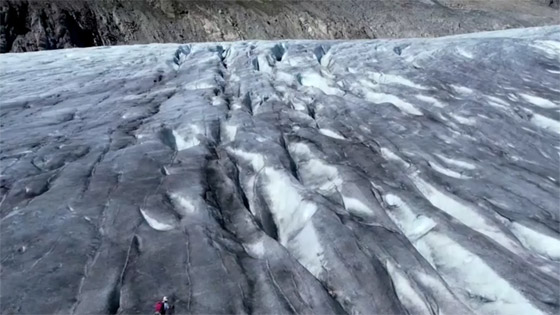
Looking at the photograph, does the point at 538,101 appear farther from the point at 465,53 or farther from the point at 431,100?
the point at 465,53

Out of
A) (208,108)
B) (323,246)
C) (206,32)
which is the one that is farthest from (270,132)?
(206,32)

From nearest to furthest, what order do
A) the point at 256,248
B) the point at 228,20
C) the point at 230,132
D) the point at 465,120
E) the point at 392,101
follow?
the point at 256,248
the point at 230,132
the point at 465,120
the point at 392,101
the point at 228,20

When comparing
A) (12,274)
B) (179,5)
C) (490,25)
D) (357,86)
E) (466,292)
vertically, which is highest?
(12,274)

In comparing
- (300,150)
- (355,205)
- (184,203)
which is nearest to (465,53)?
(300,150)

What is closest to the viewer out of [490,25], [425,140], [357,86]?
[425,140]

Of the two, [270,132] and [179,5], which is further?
[179,5]

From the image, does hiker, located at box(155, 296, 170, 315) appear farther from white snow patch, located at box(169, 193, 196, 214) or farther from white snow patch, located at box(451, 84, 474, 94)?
white snow patch, located at box(451, 84, 474, 94)

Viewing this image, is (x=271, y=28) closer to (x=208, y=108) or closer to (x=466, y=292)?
(x=208, y=108)
